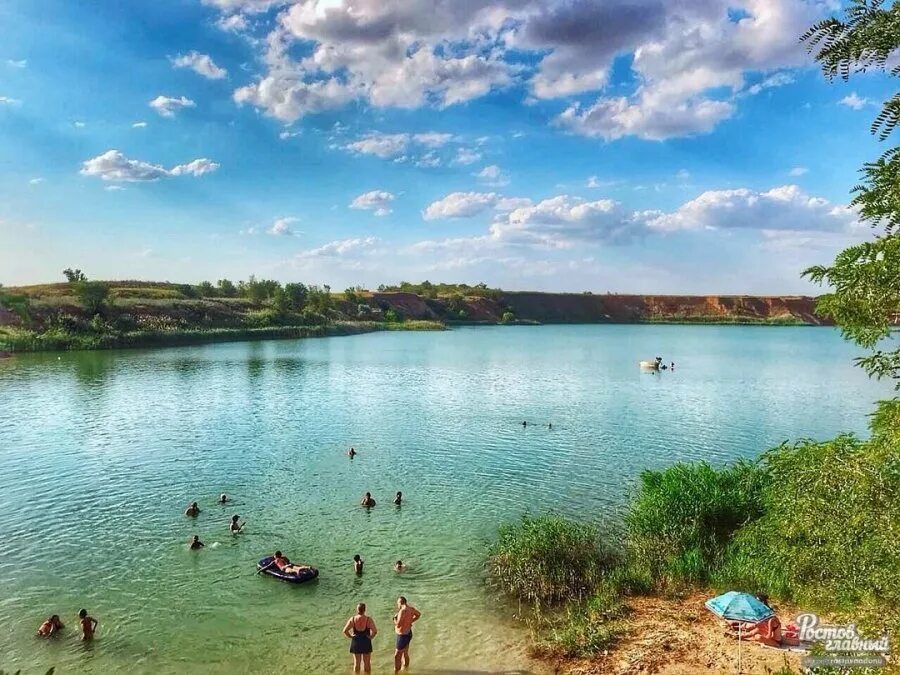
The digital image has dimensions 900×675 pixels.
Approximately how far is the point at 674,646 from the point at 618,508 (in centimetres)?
1128

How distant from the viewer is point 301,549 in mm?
21766

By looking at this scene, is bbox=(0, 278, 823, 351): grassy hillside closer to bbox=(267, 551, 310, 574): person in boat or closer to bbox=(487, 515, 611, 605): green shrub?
bbox=(487, 515, 611, 605): green shrub

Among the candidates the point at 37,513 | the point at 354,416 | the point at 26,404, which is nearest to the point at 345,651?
the point at 37,513

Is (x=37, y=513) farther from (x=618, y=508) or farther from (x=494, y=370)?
(x=494, y=370)

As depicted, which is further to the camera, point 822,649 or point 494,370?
point 494,370

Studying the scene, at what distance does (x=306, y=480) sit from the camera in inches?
1185

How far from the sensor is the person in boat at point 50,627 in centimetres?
1617

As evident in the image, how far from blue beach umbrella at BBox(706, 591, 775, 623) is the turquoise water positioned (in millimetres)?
5080

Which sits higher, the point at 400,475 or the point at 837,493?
the point at 837,493

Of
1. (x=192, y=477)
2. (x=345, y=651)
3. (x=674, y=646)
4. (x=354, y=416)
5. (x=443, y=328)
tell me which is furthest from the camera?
(x=443, y=328)

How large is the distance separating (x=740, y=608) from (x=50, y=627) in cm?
1790

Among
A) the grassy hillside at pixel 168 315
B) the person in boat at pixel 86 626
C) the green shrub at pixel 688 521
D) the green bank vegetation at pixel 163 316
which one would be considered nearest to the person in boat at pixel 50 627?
the person in boat at pixel 86 626

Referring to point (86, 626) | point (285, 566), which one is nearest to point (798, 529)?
point (285, 566)

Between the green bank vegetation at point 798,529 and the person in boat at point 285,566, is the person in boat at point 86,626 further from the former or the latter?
the green bank vegetation at point 798,529
